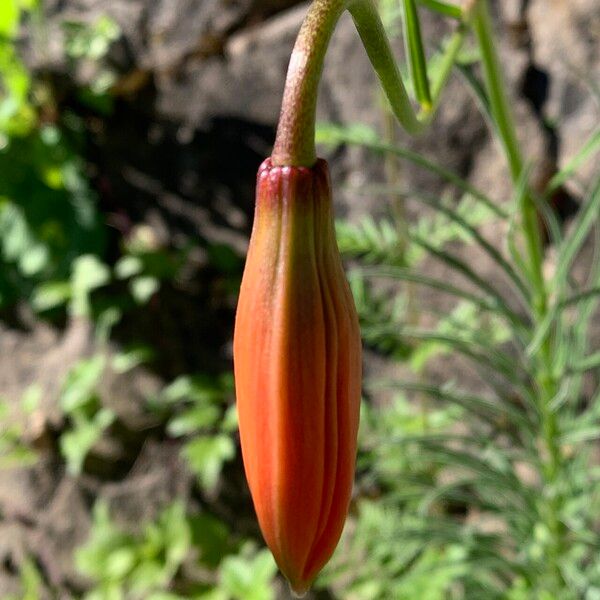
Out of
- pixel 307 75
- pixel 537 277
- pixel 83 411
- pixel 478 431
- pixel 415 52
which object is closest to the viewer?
pixel 307 75

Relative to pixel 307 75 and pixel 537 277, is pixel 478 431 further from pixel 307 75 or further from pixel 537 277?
pixel 307 75

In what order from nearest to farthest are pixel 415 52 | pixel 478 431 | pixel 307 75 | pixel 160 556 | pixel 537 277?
pixel 307 75
pixel 415 52
pixel 537 277
pixel 478 431
pixel 160 556

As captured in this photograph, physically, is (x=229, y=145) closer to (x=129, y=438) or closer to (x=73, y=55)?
(x=73, y=55)

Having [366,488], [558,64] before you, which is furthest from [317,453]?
Result: [366,488]

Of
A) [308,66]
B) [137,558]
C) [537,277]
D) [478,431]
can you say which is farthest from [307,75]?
[137,558]

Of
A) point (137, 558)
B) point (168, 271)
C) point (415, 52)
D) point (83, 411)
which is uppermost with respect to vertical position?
A: point (415, 52)

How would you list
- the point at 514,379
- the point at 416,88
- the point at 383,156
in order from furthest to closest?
the point at 383,156
the point at 514,379
the point at 416,88

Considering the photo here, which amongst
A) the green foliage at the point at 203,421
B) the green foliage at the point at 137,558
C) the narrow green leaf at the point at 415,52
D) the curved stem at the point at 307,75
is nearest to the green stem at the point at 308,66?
the curved stem at the point at 307,75
